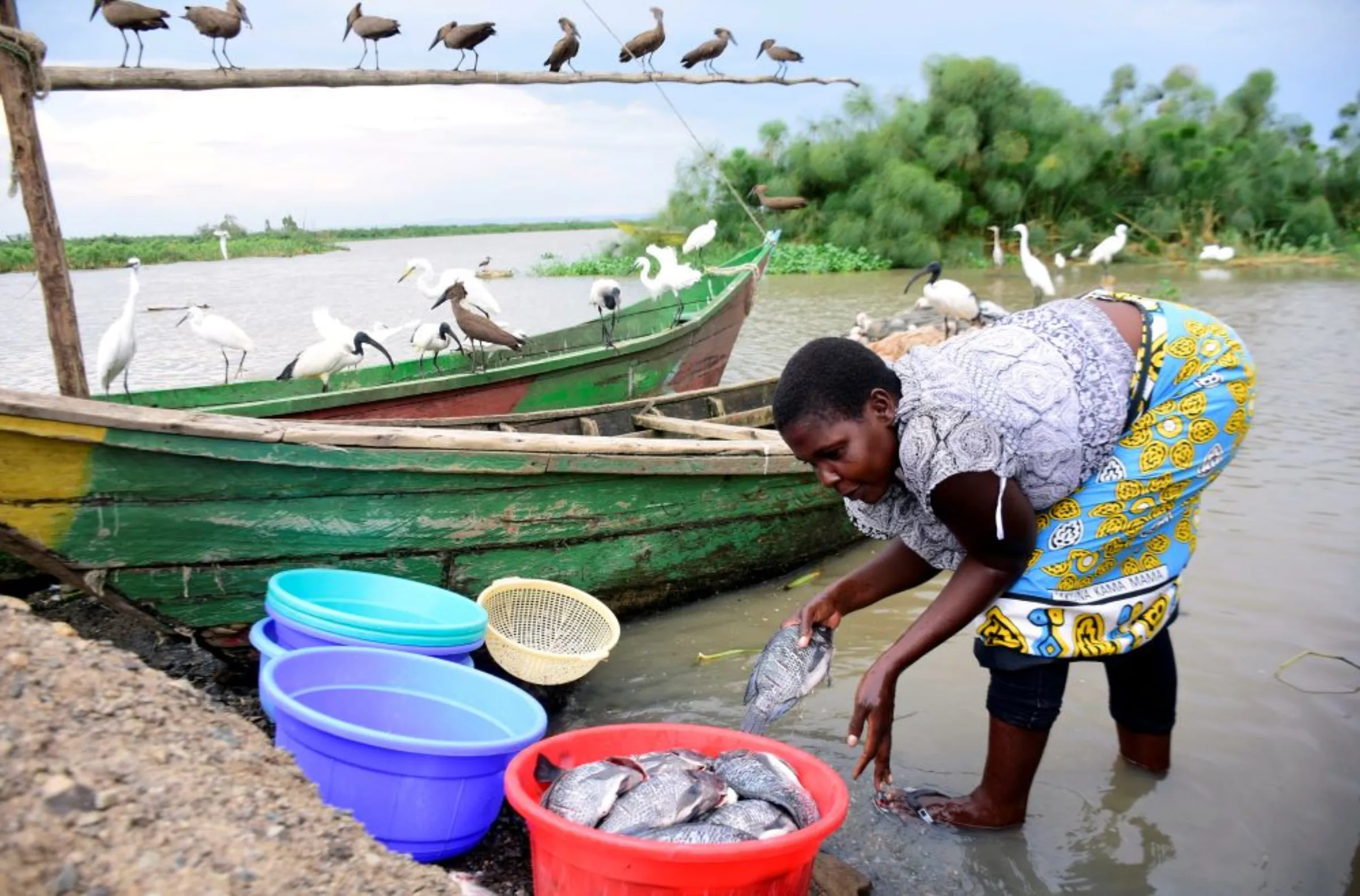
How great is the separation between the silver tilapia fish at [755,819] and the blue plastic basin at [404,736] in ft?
1.73

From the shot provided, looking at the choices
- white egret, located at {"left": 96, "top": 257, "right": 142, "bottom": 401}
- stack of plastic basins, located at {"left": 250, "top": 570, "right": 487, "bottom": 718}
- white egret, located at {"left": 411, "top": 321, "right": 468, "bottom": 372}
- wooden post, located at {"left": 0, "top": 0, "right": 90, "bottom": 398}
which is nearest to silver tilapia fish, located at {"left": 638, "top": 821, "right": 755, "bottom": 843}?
stack of plastic basins, located at {"left": 250, "top": 570, "right": 487, "bottom": 718}

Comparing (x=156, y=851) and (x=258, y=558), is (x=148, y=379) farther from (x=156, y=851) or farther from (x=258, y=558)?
(x=156, y=851)

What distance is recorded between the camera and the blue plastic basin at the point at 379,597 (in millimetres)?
2850

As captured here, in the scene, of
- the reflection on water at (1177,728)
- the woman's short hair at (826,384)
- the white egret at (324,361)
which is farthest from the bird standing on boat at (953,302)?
the woman's short hair at (826,384)

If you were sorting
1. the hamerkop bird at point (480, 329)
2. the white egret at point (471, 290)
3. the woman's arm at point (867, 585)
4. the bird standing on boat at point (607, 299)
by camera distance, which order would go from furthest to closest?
the bird standing on boat at point (607, 299) → the white egret at point (471, 290) → the hamerkop bird at point (480, 329) → the woman's arm at point (867, 585)

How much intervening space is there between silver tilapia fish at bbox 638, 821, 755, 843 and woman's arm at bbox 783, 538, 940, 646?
53 centimetres

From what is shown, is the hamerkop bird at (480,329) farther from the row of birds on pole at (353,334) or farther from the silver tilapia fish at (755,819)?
the silver tilapia fish at (755,819)

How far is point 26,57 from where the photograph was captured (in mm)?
3779

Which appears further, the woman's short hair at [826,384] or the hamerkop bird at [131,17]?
the hamerkop bird at [131,17]

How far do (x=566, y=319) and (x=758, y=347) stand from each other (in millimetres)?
4500

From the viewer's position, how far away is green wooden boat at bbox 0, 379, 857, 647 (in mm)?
2768

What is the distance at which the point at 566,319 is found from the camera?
1512 centimetres

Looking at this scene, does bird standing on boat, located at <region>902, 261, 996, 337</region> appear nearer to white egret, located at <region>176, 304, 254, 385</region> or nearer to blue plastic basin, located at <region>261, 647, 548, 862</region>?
white egret, located at <region>176, 304, 254, 385</region>

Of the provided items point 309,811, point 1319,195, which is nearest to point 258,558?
point 309,811
